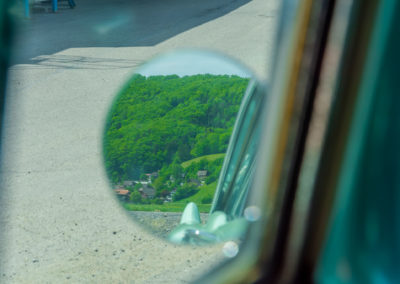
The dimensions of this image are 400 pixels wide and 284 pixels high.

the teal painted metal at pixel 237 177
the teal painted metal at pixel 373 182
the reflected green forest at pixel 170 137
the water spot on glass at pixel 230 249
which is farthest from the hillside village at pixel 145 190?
the teal painted metal at pixel 373 182

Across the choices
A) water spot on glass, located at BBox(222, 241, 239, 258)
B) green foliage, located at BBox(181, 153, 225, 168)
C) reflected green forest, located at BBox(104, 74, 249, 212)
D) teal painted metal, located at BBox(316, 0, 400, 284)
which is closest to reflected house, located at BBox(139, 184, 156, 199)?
reflected green forest, located at BBox(104, 74, 249, 212)

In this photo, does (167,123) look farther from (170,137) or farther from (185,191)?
(185,191)

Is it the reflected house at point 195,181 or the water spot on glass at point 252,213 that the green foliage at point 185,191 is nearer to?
the reflected house at point 195,181

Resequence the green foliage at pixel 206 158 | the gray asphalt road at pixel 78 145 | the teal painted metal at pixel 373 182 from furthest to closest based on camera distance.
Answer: the teal painted metal at pixel 373 182, the green foliage at pixel 206 158, the gray asphalt road at pixel 78 145

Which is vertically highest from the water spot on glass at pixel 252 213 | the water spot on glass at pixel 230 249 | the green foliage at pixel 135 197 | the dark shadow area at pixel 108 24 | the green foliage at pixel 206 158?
the dark shadow area at pixel 108 24

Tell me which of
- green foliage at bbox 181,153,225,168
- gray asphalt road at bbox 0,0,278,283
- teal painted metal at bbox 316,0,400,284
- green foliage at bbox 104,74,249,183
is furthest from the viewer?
teal painted metal at bbox 316,0,400,284

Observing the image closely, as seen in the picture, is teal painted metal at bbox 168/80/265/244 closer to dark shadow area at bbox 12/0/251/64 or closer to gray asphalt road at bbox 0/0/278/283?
gray asphalt road at bbox 0/0/278/283
